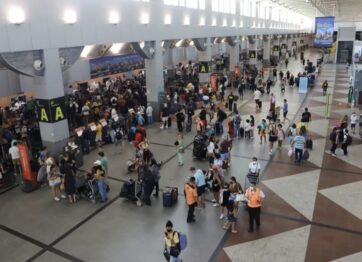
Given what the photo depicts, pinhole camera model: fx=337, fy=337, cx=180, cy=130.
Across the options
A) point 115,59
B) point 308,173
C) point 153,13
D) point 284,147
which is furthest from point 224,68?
point 308,173

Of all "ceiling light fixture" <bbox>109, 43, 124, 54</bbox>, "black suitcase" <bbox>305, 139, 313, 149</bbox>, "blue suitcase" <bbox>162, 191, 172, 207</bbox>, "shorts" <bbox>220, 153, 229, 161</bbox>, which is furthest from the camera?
"ceiling light fixture" <bbox>109, 43, 124, 54</bbox>

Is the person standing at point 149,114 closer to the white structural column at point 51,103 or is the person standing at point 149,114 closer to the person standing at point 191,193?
the white structural column at point 51,103

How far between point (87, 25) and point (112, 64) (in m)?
15.0

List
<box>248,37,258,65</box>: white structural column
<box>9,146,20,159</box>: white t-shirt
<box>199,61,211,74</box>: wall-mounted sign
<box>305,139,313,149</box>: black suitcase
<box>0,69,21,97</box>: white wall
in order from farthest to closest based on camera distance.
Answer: <box>248,37,258,65</box>: white structural column → <box>199,61,211,74</box>: wall-mounted sign → <box>0,69,21,97</box>: white wall → <box>305,139,313,149</box>: black suitcase → <box>9,146,20,159</box>: white t-shirt

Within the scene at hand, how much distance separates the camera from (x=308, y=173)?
11711 millimetres

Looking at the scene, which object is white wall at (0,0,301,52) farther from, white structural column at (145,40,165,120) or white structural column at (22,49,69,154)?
white structural column at (145,40,165,120)

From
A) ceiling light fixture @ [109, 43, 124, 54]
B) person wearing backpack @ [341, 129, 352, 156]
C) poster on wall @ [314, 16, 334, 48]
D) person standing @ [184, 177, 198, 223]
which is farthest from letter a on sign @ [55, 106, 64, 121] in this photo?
poster on wall @ [314, 16, 334, 48]

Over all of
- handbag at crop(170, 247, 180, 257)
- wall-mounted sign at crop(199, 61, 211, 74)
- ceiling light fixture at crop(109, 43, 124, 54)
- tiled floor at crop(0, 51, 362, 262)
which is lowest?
tiled floor at crop(0, 51, 362, 262)

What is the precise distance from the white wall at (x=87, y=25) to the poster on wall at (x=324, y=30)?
1895 centimetres

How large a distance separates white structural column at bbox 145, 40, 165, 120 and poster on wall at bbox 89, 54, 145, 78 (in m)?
9.36

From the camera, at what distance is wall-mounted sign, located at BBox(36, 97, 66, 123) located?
12.3 m

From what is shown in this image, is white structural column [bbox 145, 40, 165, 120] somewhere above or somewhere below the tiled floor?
above

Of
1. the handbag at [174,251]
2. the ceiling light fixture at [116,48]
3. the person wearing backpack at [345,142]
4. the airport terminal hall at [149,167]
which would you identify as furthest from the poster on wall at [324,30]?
the handbag at [174,251]

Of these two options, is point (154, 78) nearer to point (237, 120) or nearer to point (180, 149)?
point (237, 120)
